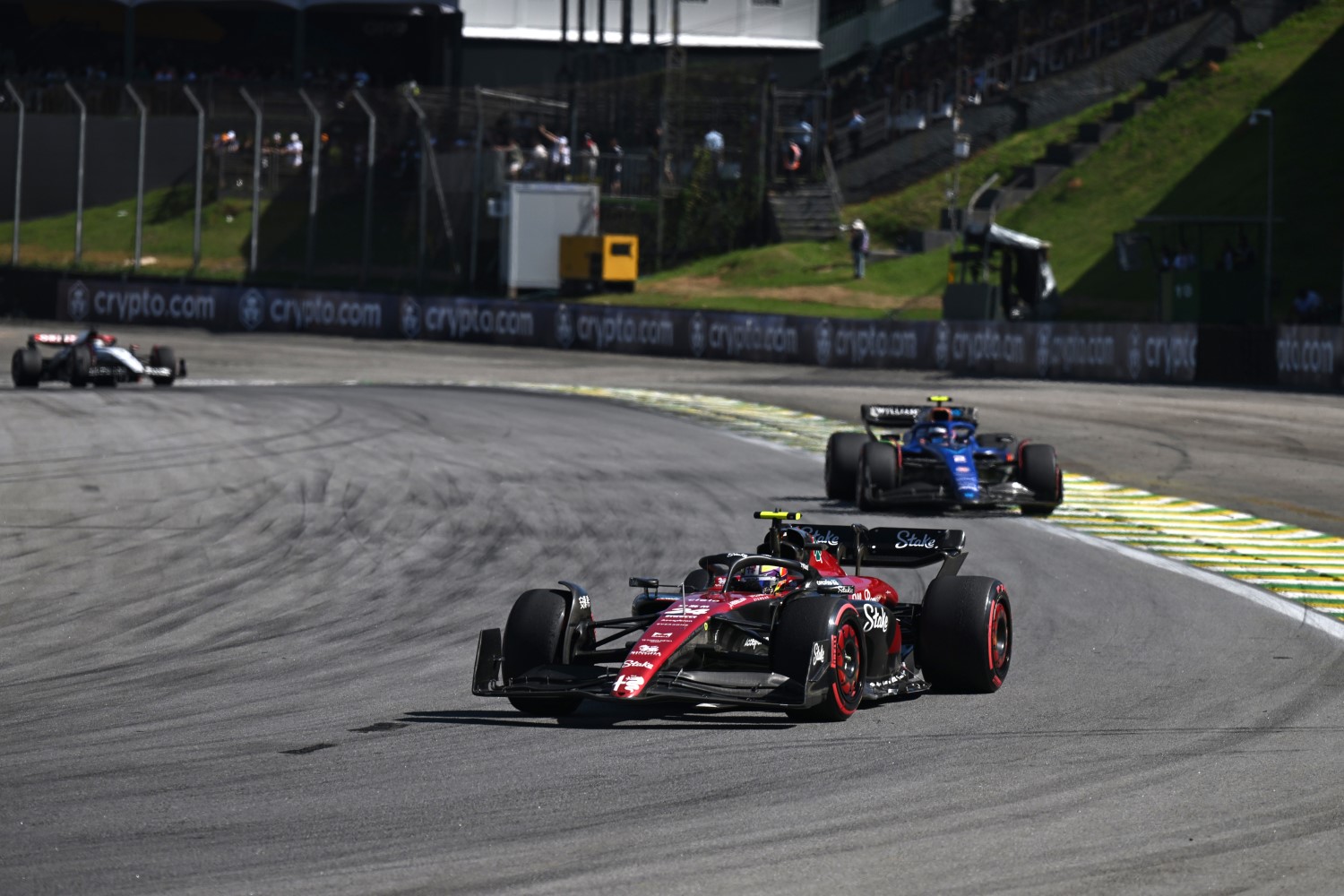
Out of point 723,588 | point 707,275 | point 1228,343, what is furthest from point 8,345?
point 723,588

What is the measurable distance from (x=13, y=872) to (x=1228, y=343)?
33.7 metres

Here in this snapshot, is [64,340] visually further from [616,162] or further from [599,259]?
[616,162]

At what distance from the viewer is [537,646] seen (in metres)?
9.71

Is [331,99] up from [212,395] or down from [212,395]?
up

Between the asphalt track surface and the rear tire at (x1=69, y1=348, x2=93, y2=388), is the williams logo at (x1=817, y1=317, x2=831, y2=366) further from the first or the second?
the asphalt track surface

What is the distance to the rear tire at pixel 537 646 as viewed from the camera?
382 inches

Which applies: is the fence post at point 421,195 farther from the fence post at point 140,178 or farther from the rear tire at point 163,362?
the rear tire at point 163,362

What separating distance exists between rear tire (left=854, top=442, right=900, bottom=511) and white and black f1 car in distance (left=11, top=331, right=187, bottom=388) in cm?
1817

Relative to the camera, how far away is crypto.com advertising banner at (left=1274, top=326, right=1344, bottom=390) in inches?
1387

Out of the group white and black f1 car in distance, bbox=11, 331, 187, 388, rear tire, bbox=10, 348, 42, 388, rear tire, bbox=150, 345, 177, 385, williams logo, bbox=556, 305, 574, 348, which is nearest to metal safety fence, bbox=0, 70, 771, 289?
williams logo, bbox=556, 305, 574, 348

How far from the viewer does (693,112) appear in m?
53.2

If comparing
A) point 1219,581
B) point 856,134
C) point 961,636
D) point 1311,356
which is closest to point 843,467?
point 1219,581

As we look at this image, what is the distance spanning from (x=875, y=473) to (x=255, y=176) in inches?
1370

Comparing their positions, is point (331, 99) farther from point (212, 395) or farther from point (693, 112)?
point (212, 395)
